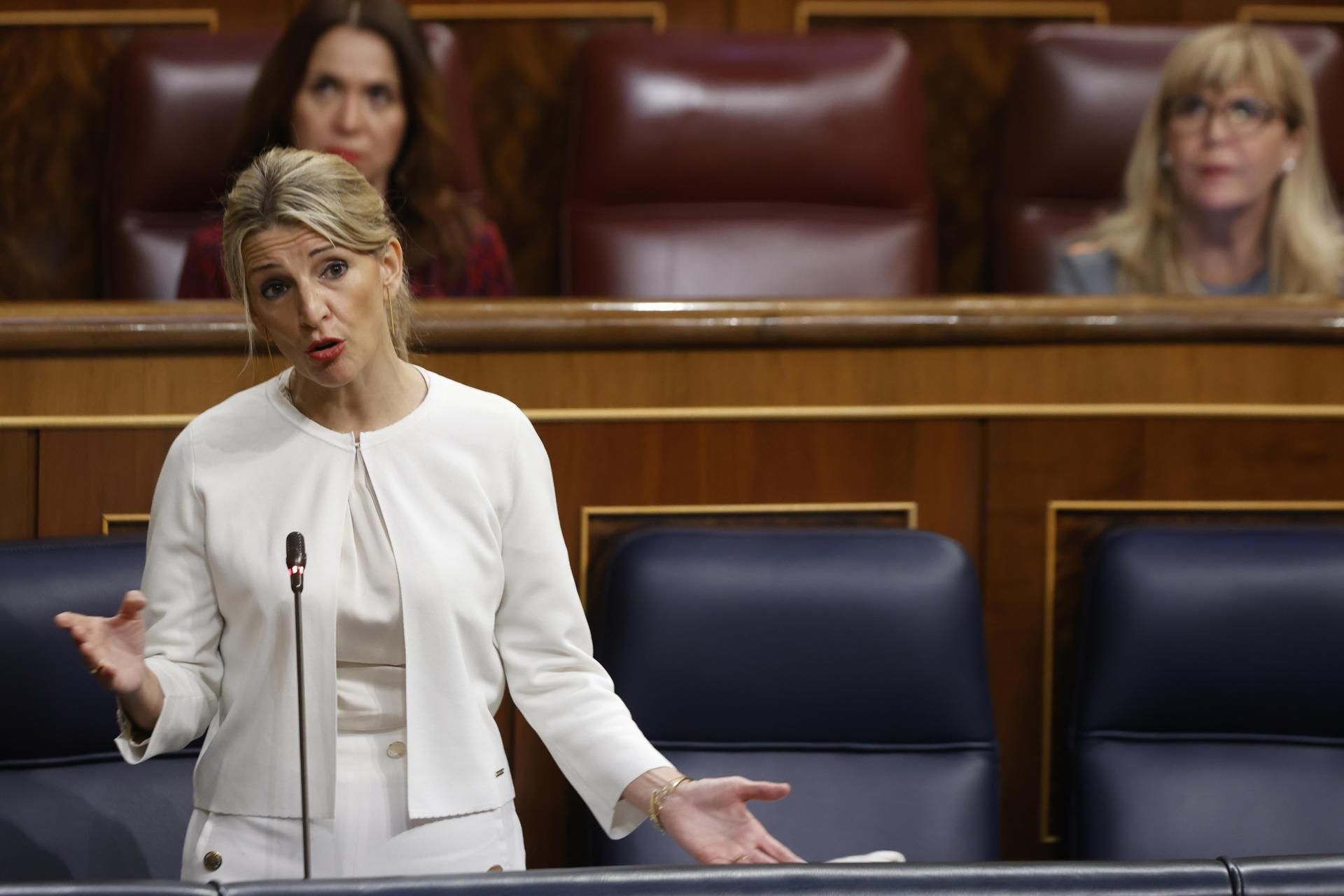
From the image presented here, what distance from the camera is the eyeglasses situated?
1.07 m

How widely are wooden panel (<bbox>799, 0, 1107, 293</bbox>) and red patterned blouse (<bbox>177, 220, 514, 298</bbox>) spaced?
16.4 inches

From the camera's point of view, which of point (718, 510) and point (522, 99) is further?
point (522, 99)

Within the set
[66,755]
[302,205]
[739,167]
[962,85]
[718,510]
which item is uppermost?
[962,85]

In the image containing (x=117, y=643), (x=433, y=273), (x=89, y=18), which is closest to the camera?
(x=117, y=643)

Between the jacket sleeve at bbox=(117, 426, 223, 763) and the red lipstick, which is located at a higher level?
the red lipstick

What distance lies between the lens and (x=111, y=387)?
0.73m

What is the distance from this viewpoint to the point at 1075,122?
121 centimetres

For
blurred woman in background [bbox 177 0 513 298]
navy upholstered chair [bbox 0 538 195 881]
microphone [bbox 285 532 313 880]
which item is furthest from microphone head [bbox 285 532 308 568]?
blurred woman in background [bbox 177 0 513 298]

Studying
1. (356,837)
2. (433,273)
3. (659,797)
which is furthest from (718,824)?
(433,273)

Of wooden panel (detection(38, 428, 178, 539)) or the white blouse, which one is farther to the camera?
wooden panel (detection(38, 428, 178, 539))

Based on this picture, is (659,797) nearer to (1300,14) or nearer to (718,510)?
(718,510)

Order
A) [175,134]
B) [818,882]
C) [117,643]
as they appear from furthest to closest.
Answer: [175,134]
[117,643]
[818,882]

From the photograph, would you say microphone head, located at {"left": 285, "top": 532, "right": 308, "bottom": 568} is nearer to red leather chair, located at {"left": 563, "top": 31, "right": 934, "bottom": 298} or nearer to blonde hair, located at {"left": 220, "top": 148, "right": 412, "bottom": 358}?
blonde hair, located at {"left": 220, "top": 148, "right": 412, "bottom": 358}

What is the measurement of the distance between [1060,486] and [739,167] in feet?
1.55
